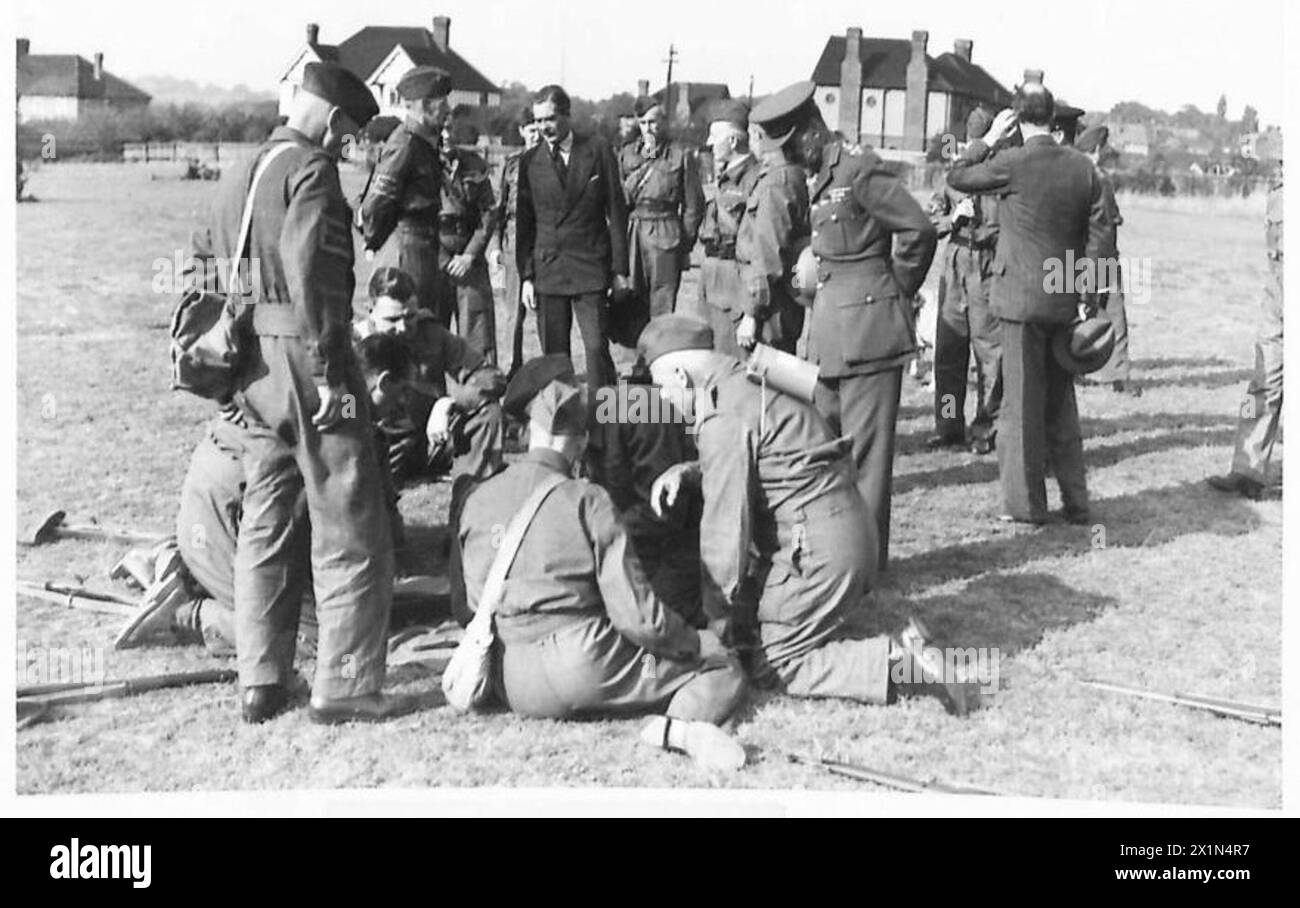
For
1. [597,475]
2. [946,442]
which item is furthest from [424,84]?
[946,442]

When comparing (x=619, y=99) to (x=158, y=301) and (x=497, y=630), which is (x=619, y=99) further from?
(x=497, y=630)

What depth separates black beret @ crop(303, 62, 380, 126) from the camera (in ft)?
19.3

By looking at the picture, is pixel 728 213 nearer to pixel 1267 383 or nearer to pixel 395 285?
pixel 1267 383

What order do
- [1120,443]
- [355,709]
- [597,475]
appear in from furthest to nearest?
[1120,443] < [597,475] < [355,709]

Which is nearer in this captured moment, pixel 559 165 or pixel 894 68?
pixel 894 68

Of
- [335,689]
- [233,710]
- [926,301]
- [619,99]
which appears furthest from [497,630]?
[619,99]

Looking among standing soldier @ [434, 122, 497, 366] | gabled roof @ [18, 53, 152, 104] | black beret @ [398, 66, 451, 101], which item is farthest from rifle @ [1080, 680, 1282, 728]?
gabled roof @ [18, 53, 152, 104]

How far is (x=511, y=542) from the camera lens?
594 centimetres

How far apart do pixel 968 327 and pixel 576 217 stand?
10.2 ft

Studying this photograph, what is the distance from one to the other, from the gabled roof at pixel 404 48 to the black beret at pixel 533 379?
1987 millimetres

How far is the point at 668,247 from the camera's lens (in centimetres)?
1319

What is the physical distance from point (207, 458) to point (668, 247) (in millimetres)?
7043

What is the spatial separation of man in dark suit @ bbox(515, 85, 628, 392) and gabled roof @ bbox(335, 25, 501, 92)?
0.79 metres

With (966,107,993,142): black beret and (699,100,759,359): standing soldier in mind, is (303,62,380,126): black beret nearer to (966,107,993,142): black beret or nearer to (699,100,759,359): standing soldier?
(699,100,759,359): standing soldier
